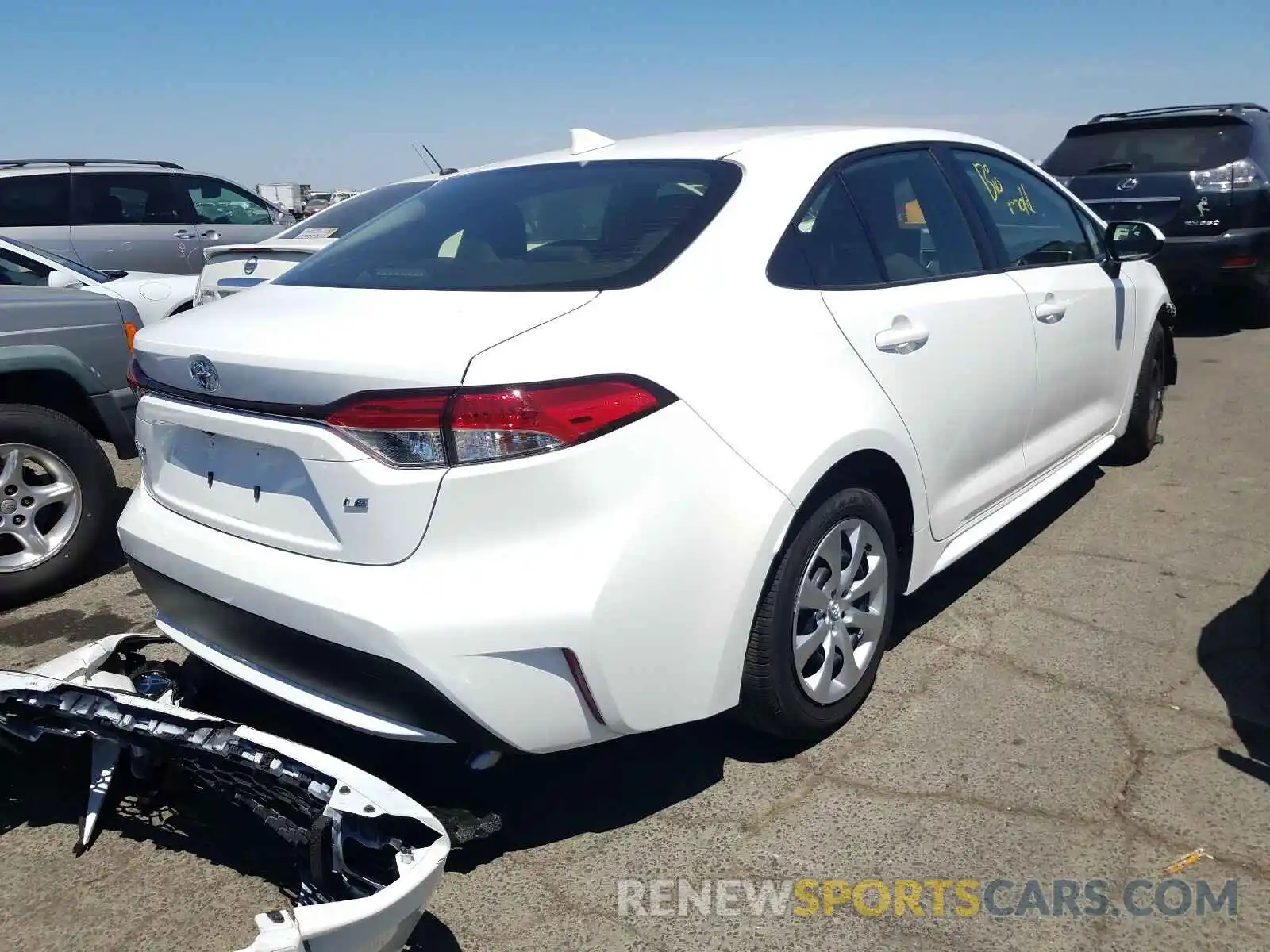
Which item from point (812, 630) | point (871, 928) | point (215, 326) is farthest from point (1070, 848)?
point (215, 326)

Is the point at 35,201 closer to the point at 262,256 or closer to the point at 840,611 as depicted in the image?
the point at 262,256

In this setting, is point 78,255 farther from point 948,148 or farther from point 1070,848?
point 1070,848

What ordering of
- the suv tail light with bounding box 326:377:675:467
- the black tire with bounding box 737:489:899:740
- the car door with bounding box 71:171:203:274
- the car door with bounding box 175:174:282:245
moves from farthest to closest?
1. the car door with bounding box 175:174:282:245
2. the car door with bounding box 71:171:203:274
3. the black tire with bounding box 737:489:899:740
4. the suv tail light with bounding box 326:377:675:467

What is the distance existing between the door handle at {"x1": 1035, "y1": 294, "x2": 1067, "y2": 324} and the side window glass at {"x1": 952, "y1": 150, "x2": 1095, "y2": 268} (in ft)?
0.50

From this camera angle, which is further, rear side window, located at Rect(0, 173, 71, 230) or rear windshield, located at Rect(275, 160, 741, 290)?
Result: rear side window, located at Rect(0, 173, 71, 230)

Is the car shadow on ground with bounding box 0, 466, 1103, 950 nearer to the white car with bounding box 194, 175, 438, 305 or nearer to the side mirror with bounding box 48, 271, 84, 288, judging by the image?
the white car with bounding box 194, 175, 438, 305

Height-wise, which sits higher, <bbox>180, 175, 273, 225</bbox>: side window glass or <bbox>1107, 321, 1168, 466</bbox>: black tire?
<bbox>180, 175, 273, 225</bbox>: side window glass

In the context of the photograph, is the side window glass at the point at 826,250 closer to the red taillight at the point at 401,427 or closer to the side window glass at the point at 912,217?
the side window glass at the point at 912,217

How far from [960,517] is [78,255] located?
9.87 meters

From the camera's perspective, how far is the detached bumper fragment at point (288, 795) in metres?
1.89

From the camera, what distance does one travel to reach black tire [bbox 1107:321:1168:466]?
16.3 ft

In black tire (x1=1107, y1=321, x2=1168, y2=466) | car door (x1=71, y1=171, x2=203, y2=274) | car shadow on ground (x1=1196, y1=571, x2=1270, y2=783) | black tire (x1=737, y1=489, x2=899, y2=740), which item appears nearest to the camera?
black tire (x1=737, y1=489, x2=899, y2=740)

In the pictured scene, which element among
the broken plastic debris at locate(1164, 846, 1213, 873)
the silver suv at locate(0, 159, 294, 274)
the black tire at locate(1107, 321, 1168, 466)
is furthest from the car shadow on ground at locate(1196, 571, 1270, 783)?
the silver suv at locate(0, 159, 294, 274)

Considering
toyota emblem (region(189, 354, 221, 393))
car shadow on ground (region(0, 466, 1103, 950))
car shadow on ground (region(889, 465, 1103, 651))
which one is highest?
toyota emblem (region(189, 354, 221, 393))
